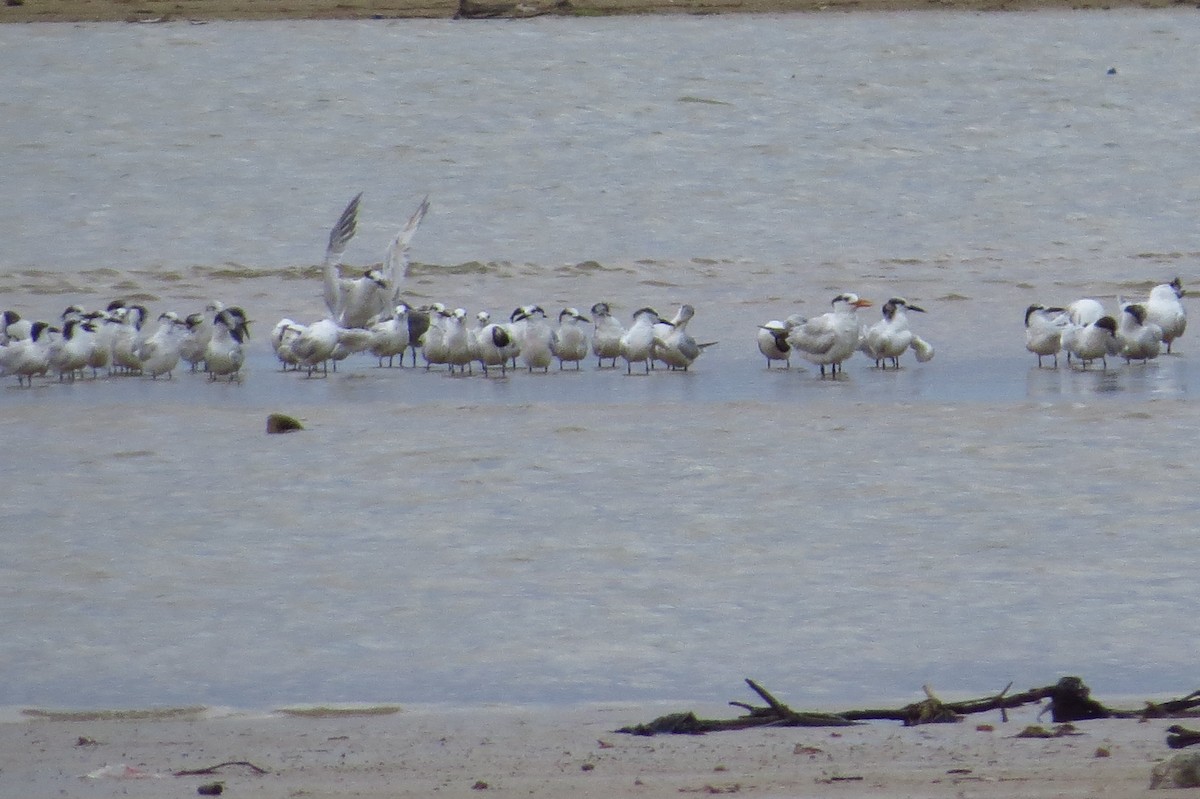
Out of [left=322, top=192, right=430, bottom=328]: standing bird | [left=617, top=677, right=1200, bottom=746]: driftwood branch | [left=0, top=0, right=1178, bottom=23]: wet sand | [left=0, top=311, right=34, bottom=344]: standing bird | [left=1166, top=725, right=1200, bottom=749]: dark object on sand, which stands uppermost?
[left=0, top=0, right=1178, bottom=23]: wet sand

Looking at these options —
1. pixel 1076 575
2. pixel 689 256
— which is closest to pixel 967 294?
pixel 689 256

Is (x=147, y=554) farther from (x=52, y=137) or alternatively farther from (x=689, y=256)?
(x=52, y=137)

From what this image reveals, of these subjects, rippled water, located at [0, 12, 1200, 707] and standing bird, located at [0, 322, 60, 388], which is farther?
standing bird, located at [0, 322, 60, 388]

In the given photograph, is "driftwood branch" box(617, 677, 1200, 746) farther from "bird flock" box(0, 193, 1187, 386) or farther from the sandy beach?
"bird flock" box(0, 193, 1187, 386)

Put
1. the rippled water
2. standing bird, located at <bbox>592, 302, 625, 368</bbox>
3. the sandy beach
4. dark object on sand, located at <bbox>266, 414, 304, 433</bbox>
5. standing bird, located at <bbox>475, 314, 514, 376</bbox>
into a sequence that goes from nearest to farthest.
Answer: the sandy beach, the rippled water, dark object on sand, located at <bbox>266, 414, 304, 433</bbox>, standing bird, located at <bbox>475, 314, 514, 376</bbox>, standing bird, located at <bbox>592, 302, 625, 368</bbox>

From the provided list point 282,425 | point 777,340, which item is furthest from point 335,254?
point 282,425

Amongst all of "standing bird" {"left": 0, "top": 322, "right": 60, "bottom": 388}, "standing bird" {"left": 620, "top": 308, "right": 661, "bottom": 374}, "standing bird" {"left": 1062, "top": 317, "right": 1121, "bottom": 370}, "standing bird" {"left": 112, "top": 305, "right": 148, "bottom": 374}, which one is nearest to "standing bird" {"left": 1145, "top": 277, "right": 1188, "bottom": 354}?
"standing bird" {"left": 1062, "top": 317, "right": 1121, "bottom": 370}

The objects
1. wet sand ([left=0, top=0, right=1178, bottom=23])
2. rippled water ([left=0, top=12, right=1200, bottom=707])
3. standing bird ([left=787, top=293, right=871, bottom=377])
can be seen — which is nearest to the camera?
rippled water ([left=0, top=12, right=1200, bottom=707])

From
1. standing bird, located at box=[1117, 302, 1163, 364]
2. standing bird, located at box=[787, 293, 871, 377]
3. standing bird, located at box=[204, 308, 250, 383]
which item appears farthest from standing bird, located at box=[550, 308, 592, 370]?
standing bird, located at box=[1117, 302, 1163, 364]

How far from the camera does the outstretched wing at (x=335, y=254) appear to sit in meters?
13.6

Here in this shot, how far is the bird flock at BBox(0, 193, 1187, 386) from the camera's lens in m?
12.8

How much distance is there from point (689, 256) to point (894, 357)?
4.57 metres

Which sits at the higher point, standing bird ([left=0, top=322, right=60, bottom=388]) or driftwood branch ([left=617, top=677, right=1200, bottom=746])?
standing bird ([left=0, top=322, right=60, bottom=388])

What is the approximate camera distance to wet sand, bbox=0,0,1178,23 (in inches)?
1020
